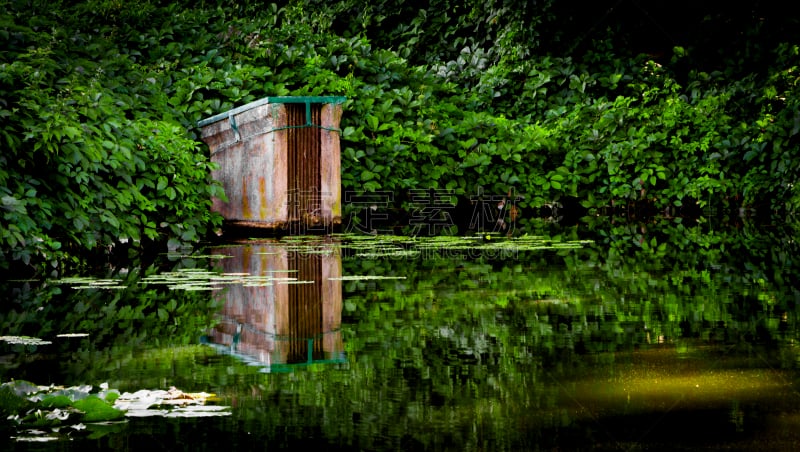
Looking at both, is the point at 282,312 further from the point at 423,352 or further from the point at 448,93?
the point at 448,93

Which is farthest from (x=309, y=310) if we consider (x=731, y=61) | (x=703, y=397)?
(x=731, y=61)

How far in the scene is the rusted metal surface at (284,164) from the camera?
1348 centimetres

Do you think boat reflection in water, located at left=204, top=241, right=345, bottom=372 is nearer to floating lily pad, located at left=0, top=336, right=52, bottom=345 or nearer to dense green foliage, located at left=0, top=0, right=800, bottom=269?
floating lily pad, located at left=0, top=336, right=52, bottom=345

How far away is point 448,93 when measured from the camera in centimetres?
2006

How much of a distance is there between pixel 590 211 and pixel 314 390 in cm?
1475

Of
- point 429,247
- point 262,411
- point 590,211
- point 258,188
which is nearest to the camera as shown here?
point 262,411

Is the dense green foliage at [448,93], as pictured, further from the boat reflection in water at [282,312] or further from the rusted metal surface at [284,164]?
the boat reflection in water at [282,312]

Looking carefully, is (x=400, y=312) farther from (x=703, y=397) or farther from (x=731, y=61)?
(x=731, y=61)

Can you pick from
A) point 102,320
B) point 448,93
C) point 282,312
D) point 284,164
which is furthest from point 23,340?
point 448,93

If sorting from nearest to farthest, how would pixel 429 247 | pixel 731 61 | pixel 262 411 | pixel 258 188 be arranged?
pixel 262 411
pixel 429 247
pixel 258 188
pixel 731 61

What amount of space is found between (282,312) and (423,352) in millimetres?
1636

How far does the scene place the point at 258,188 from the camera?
13750 millimetres

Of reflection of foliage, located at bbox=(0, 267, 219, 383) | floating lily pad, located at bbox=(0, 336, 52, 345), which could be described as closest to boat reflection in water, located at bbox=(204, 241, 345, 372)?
reflection of foliage, located at bbox=(0, 267, 219, 383)

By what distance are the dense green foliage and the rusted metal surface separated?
0.56 metres
